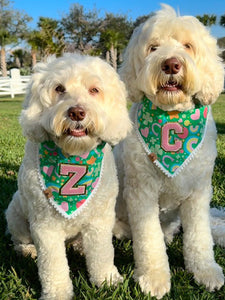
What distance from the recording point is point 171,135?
2.88 metres

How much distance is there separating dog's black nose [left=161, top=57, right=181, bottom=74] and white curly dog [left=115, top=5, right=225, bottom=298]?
0.29 ft

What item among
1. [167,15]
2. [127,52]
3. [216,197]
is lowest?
[216,197]

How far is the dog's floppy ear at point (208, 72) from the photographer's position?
2.75 meters

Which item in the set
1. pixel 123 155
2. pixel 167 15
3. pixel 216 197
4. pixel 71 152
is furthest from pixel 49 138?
pixel 216 197

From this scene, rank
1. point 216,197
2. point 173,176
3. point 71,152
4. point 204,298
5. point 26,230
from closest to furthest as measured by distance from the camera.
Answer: point 71,152 → point 204,298 → point 173,176 → point 26,230 → point 216,197

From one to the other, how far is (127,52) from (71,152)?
1014mm

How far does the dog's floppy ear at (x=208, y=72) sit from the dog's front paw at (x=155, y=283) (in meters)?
1.33

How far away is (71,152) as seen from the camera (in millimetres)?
2490

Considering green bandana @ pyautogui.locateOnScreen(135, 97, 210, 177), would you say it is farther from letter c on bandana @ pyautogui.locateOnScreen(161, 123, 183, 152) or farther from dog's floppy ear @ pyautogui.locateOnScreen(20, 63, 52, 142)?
dog's floppy ear @ pyautogui.locateOnScreen(20, 63, 52, 142)

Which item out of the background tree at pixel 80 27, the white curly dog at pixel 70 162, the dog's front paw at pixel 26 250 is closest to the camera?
the white curly dog at pixel 70 162

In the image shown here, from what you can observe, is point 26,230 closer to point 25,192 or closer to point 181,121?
point 25,192

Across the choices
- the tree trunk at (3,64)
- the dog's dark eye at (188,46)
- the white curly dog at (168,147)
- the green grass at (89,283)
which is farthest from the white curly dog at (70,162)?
the tree trunk at (3,64)

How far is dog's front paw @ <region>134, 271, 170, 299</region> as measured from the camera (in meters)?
2.73

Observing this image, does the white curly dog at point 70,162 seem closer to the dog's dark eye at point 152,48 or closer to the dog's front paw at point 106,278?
the dog's front paw at point 106,278
